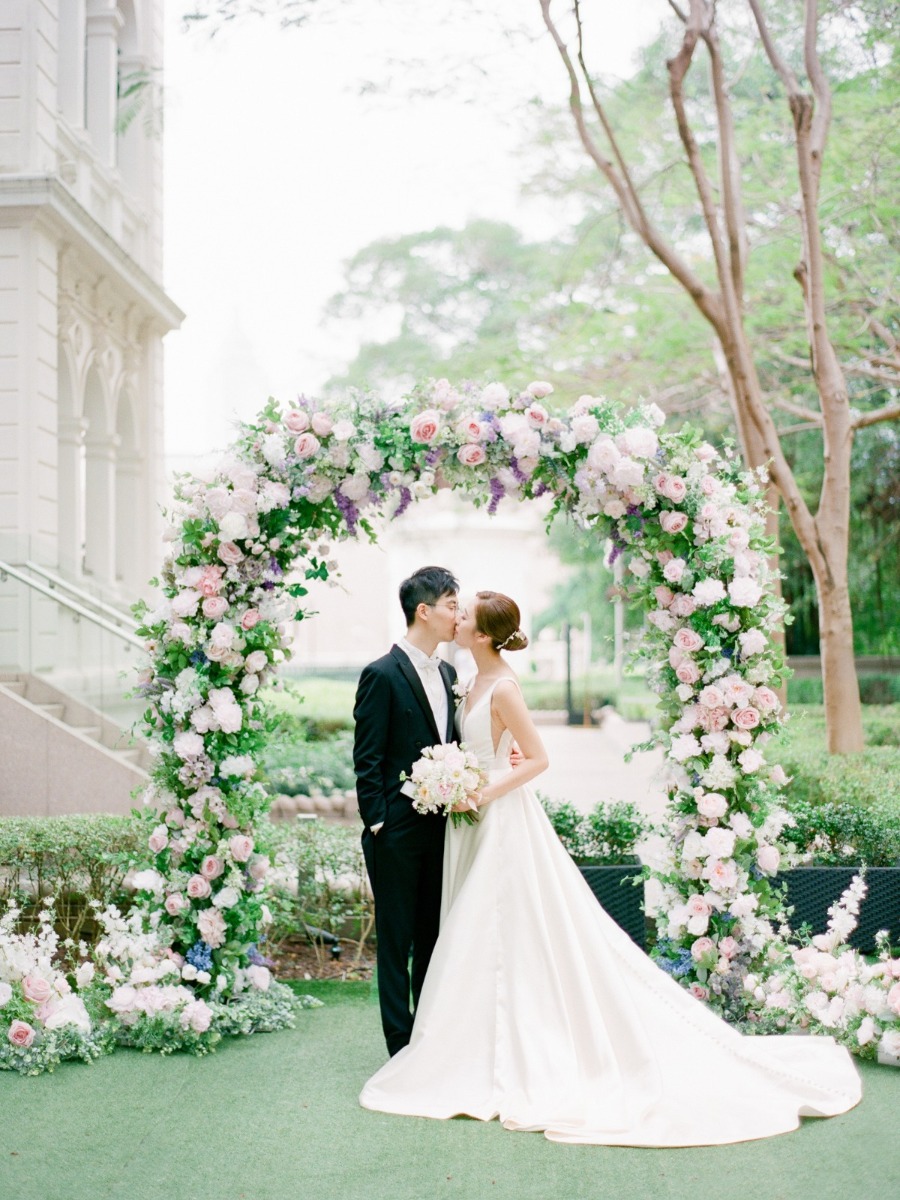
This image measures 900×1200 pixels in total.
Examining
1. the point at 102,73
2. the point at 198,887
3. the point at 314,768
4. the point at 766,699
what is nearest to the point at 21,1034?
the point at 198,887

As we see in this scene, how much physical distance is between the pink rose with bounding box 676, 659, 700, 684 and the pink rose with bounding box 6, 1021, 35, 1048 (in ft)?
11.5

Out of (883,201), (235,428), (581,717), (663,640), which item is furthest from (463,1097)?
(581,717)

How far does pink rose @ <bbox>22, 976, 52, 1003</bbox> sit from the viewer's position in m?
5.65

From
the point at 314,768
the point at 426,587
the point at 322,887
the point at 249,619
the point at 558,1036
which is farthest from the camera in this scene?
the point at 314,768

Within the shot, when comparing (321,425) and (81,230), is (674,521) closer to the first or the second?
(321,425)

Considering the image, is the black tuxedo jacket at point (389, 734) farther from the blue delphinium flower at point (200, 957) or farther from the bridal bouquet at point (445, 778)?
the blue delphinium flower at point (200, 957)

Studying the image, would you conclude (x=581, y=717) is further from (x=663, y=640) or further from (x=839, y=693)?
(x=663, y=640)

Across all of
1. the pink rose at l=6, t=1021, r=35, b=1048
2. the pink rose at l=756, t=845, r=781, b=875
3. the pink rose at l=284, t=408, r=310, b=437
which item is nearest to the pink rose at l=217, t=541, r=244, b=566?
the pink rose at l=284, t=408, r=310, b=437

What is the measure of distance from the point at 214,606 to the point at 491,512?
1437 mm

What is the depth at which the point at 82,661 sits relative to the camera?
1109 cm

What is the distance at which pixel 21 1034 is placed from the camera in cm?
547

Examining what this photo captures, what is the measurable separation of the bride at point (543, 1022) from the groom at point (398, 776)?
137 millimetres

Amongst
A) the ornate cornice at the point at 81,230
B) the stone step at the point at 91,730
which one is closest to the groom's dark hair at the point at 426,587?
the stone step at the point at 91,730

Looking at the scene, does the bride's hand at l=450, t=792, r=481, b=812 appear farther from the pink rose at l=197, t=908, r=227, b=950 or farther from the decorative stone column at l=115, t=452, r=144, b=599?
the decorative stone column at l=115, t=452, r=144, b=599
